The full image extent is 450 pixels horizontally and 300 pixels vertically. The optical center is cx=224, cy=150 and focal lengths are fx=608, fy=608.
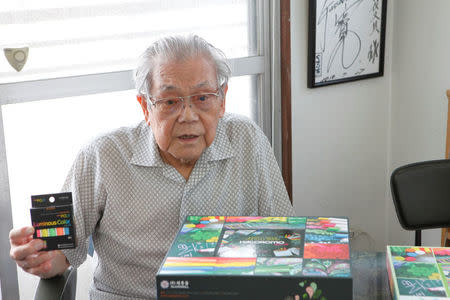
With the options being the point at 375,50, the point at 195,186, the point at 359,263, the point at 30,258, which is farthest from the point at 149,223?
the point at 375,50

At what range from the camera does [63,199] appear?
1.37 meters

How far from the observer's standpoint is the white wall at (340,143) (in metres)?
2.84

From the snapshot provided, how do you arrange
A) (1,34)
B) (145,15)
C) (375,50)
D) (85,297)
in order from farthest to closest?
(375,50) < (85,297) < (145,15) < (1,34)

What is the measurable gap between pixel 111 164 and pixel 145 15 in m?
0.81

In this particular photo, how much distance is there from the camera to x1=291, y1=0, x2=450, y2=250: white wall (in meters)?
2.87

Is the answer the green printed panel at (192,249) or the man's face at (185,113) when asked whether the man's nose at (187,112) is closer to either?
the man's face at (185,113)

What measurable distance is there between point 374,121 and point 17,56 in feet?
6.15

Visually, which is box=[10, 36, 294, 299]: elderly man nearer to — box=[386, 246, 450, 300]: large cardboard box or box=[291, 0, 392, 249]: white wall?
box=[386, 246, 450, 300]: large cardboard box

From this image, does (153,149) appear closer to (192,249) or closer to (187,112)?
(187,112)

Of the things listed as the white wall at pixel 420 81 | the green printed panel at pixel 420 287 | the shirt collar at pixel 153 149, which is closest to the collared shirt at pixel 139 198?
the shirt collar at pixel 153 149

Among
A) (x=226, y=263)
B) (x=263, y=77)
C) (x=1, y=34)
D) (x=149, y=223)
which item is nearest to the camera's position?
(x=226, y=263)

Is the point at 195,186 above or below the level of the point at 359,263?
above

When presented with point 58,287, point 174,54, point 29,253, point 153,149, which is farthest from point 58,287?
point 174,54

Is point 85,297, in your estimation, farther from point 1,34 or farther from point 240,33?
point 240,33
